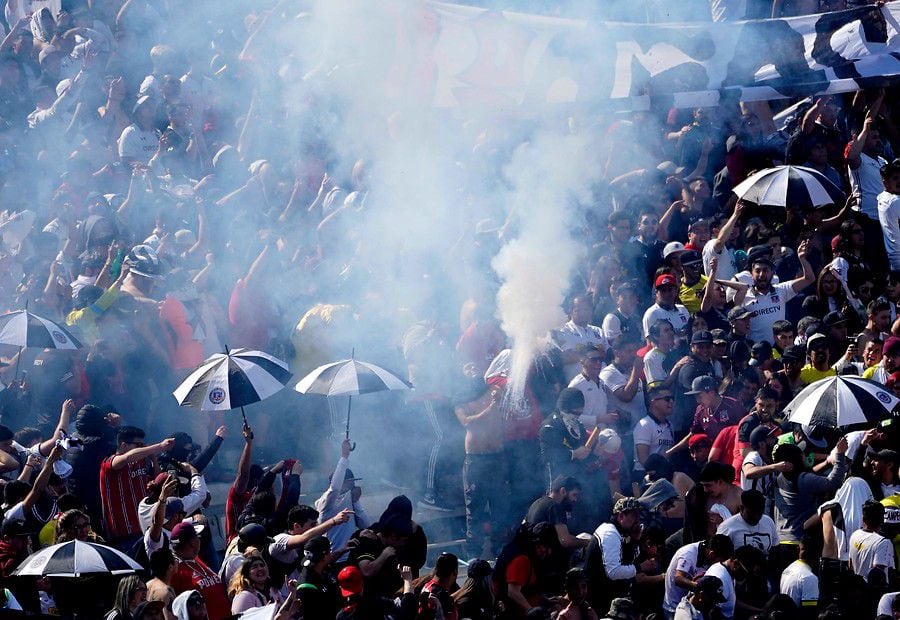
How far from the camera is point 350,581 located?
6.59m

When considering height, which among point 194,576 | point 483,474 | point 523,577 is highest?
point 194,576

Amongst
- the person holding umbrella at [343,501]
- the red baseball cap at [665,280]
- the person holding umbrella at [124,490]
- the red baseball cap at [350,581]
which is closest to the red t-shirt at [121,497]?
the person holding umbrella at [124,490]

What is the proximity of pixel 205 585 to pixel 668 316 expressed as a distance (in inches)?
153

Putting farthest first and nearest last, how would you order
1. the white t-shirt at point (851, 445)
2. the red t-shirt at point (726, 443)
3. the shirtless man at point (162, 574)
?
1. the red t-shirt at point (726, 443)
2. the white t-shirt at point (851, 445)
3. the shirtless man at point (162, 574)

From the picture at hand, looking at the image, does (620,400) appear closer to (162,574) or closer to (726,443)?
(726,443)

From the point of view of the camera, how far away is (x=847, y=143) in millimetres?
10422

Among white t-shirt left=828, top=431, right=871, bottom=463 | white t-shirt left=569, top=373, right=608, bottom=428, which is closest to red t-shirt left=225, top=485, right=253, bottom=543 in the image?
white t-shirt left=569, top=373, right=608, bottom=428

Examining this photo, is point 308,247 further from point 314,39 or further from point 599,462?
point 599,462

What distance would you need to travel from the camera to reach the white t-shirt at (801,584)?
22.4 ft

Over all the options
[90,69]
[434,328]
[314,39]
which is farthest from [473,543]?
[90,69]

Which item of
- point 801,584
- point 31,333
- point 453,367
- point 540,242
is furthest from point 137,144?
point 801,584

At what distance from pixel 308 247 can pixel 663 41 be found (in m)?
3.15

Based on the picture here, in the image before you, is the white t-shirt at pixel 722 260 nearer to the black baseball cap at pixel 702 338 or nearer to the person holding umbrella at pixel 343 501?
the black baseball cap at pixel 702 338

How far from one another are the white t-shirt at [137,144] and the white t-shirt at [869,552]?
816cm
